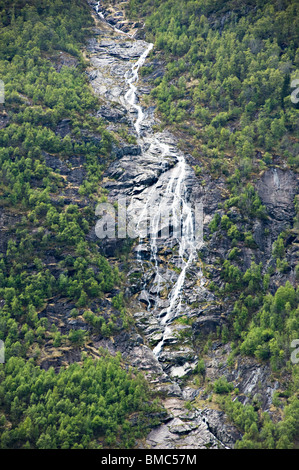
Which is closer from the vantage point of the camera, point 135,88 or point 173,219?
point 173,219

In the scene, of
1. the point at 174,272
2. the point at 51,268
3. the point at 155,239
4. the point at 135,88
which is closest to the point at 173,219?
the point at 155,239

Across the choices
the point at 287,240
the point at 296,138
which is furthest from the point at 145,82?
the point at 287,240

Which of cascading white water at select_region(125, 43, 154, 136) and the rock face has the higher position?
cascading white water at select_region(125, 43, 154, 136)

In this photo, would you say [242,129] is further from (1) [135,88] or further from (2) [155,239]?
(1) [135,88]

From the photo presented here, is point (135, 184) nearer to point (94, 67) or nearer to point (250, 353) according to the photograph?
point (250, 353)

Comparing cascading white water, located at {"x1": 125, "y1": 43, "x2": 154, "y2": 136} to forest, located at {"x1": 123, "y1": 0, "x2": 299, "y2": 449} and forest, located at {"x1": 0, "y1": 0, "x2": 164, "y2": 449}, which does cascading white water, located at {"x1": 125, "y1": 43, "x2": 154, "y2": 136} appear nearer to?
forest, located at {"x1": 123, "y1": 0, "x2": 299, "y2": 449}

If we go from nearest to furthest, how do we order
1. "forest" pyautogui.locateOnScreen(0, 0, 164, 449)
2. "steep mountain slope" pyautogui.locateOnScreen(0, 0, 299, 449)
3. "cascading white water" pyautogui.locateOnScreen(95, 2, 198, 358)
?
"forest" pyautogui.locateOnScreen(0, 0, 164, 449)
"steep mountain slope" pyautogui.locateOnScreen(0, 0, 299, 449)
"cascading white water" pyautogui.locateOnScreen(95, 2, 198, 358)

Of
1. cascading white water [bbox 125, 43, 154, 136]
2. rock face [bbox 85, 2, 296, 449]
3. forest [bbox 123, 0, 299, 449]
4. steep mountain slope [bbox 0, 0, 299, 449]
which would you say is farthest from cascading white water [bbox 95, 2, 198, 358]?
cascading white water [bbox 125, 43, 154, 136]

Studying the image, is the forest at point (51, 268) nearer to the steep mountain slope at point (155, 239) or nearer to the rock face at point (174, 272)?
the steep mountain slope at point (155, 239)

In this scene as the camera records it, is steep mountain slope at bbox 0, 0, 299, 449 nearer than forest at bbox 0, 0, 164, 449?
No
